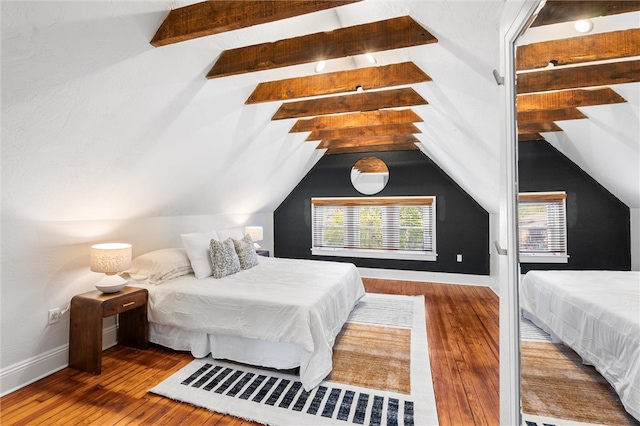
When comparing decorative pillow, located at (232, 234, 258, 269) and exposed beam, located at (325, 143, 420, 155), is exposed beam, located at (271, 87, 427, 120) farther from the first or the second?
exposed beam, located at (325, 143, 420, 155)

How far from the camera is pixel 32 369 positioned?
2.40 metres

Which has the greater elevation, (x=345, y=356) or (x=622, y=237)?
(x=622, y=237)

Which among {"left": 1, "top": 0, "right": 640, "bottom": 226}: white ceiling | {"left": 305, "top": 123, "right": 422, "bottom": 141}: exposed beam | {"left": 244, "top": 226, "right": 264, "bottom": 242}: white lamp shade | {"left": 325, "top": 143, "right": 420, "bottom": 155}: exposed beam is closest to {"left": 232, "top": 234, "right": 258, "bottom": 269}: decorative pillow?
{"left": 1, "top": 0, "right": 640, "bottom": 226}: white ceiling

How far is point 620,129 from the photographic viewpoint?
2.62ft

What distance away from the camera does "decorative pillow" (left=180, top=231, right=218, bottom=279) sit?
3.26m

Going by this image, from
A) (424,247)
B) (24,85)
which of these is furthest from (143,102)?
(424,247)

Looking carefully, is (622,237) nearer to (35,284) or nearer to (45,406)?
(45,406)

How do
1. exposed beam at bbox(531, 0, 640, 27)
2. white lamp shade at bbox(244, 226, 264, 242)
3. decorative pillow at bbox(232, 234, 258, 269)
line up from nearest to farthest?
exposed beam at bbox(531, 0, 640, 27), decorative pillow at bbox(232, 234, 258, 269), white lamp shade at bbox(244, 226, 264, 242)

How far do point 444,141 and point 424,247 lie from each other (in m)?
2.31

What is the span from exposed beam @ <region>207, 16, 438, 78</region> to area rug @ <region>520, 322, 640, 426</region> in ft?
5.56

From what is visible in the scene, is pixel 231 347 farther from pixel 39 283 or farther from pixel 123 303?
pixel 39 283

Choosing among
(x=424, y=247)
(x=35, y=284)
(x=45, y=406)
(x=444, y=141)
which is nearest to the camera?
(x=45, y=406)

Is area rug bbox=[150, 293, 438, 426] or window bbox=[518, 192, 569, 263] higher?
window bbox=[518, 192, 569, 263]

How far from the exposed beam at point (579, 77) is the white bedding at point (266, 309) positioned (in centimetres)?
193
